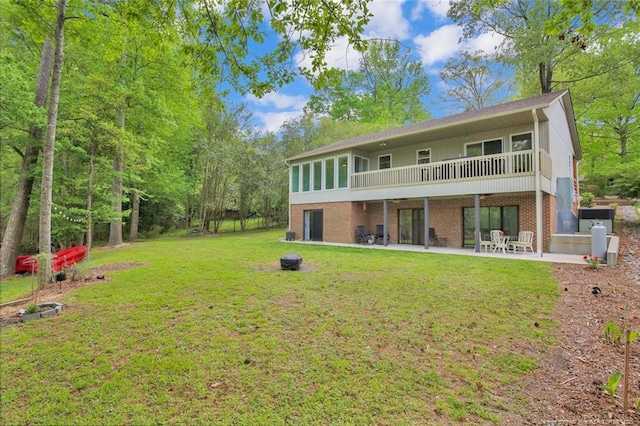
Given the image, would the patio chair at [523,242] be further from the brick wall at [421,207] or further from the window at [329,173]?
the window at [329,173]

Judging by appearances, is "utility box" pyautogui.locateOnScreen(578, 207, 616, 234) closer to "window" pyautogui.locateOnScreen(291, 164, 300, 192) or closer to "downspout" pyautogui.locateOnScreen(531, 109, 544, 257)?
"downspout" pyautogui.locateOnScreen(531, 109, 544, 257)

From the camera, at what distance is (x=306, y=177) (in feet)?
58.3

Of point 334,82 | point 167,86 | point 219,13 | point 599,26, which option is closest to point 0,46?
point 167,86

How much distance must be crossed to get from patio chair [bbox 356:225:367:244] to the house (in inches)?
7.0

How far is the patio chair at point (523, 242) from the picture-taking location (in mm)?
10508

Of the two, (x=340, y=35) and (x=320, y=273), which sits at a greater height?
(x=340, y=35)

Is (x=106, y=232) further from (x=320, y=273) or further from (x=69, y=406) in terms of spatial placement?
(x=69, y=406)

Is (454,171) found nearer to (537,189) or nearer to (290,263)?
(537,189)

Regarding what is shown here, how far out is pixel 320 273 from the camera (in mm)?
7680

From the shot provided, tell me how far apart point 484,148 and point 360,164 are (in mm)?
5871

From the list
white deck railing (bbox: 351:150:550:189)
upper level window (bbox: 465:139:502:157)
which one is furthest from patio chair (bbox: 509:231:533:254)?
upper level window (bbox: 465:139:502:157)

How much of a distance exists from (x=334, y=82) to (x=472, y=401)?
161 inches

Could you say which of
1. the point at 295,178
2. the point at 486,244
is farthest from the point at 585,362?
the point at 295,178

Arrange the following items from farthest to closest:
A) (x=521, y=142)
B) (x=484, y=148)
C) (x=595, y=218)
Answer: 1. (x=595, y=218)
2. (x=484, y=148)
3. (x=521, y=142)
